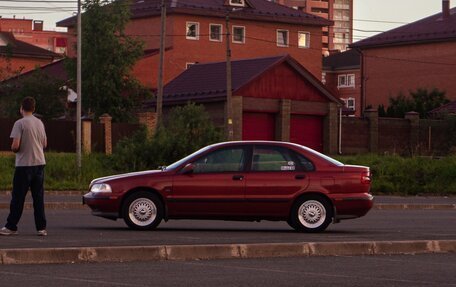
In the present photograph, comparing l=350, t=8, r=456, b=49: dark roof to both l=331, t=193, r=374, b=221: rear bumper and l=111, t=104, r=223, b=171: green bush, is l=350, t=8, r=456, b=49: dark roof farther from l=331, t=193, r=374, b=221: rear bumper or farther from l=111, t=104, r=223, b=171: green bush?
l=331, t=193, r=374, b=221: rear bumper

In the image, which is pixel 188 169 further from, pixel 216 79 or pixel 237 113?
pixel 216 79

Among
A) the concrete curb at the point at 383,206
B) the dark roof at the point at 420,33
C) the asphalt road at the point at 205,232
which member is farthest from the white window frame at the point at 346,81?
the asphalt road at the point at 205,232

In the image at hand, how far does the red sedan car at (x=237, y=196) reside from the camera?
17797 millimetres

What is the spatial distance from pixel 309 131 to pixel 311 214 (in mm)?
45354

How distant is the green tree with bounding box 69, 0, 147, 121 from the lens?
6431 centimetres

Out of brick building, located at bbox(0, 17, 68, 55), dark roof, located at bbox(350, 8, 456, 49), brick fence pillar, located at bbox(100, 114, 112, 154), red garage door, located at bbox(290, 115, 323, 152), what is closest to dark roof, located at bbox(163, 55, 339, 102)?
red garage door, located at bbox(290, 115, 323, 152)

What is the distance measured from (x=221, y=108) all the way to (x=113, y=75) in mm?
9231

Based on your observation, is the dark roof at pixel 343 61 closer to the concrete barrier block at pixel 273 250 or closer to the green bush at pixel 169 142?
the green bush at pixel 169 142

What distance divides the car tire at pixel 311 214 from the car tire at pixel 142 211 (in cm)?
211

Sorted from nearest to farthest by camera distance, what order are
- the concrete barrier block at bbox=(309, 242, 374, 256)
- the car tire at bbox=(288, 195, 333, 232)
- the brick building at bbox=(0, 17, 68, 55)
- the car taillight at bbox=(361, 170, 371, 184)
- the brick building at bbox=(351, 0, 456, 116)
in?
the concrete barrier block at bbox=(309, 242, 374, 256), the car tire at bbox=(288, 195, 333, 232), the car taillight at bbox=(361, 170, 371, 184), the brick building at bbox=(351, 0, 456, 116), the brick building at bbox=(0, 17, 68, 55)

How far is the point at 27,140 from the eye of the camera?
15.6 meters

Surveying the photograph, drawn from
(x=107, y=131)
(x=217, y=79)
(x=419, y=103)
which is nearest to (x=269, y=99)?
(x=217, y=79)

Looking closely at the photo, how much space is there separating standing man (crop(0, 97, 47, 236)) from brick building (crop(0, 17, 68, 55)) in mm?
135404

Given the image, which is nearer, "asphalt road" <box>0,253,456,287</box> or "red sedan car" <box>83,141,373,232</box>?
"asphalt road" <box>0,253,456,287</box>
